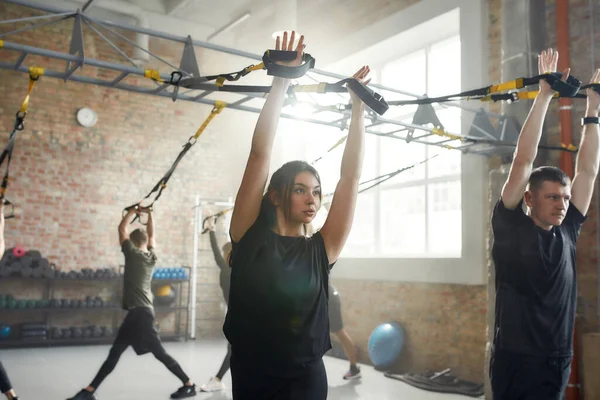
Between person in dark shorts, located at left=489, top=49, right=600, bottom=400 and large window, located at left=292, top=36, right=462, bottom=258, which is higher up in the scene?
large window, located at left=292, top=36, right=462, bottom=258

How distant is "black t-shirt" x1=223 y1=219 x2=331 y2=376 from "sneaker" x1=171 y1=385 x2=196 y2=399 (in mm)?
3860

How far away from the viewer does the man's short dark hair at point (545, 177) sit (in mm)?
2488

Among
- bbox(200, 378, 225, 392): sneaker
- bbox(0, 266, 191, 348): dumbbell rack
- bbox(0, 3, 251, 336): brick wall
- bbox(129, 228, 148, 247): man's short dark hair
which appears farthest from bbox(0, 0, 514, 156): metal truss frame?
bbox(0, 266, 191, 348): dumbbell rack

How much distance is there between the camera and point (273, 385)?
1.68 metres

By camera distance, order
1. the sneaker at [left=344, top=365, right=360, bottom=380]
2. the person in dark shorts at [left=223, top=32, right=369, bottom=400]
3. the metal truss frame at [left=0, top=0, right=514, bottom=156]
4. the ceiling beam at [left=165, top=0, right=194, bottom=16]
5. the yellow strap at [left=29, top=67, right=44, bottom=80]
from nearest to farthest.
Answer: the person in dark shorts at [left=223, top=32, right=369, bottom=400] → the yellow strap at [left=29, top=67, right=44, bottom=80] → the metal truss frame at [left=0, top=0, right=514, bottom=156] → the sneaker at [left=344, top=365, right=360, bottom=380] → the ceiling beam at [left=165, top=0, right=194, bottom=16]

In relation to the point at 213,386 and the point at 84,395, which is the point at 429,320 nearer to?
the point at 213,386

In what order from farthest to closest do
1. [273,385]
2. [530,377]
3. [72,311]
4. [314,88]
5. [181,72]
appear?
[72,311] → [181,72] → [314,88] → [530,377] → [273,385]

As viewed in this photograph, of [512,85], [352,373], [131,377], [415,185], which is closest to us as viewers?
[512,85]

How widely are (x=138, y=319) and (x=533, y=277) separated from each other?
12.2 ft

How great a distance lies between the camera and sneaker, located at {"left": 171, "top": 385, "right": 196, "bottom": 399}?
5.28m

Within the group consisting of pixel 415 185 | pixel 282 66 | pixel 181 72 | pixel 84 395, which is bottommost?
pixel 84 395

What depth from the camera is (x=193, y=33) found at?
10.0 m

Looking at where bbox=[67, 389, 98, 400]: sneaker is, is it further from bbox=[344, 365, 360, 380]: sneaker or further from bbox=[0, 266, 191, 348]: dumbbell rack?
bbox=[0, 266, 191, 348]: dumbbell rack

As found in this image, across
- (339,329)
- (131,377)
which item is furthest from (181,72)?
(131,377)
